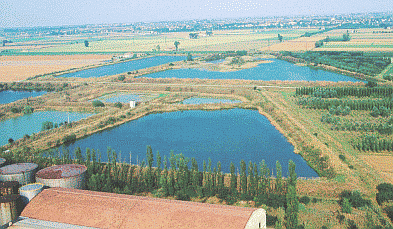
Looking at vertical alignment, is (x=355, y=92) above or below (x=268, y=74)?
below

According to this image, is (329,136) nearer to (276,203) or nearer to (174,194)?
(276,203)

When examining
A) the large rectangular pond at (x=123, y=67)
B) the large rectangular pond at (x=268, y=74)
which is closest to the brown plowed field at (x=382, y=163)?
the large rectangular pond at (x=268, y=74)

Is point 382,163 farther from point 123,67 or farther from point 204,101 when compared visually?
point 123,67

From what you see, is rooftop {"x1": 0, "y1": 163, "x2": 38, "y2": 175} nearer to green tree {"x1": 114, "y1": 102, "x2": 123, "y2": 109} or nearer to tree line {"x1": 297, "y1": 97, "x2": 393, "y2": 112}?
green tree {"x1": 114, "y1": 102, "x2": 123, "y2": 109}

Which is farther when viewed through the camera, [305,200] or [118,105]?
[118,105]

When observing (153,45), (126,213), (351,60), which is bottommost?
(126,213)

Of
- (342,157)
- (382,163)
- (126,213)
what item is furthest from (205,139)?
(126,213)

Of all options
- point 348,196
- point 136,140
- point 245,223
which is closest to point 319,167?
point 348,196

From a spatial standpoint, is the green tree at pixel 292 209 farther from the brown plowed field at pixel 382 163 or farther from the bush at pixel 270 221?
the brown plowed field at pixel 382 163
